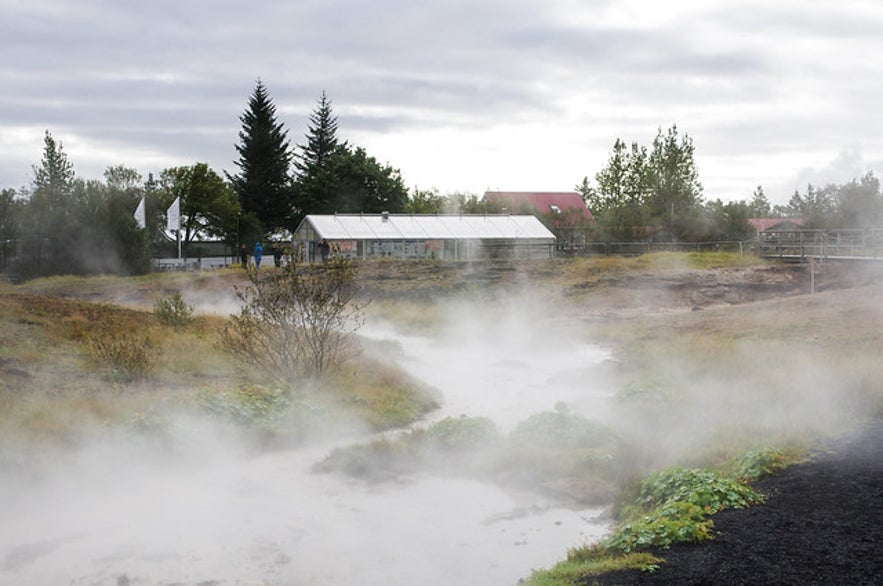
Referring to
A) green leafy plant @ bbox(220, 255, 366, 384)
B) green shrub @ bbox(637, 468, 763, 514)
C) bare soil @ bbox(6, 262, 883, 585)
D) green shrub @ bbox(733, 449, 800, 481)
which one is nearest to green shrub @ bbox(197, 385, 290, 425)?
green leafy plant @ bbox(220, 255, 366, 384)

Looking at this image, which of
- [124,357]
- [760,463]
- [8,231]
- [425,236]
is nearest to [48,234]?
[8,231]

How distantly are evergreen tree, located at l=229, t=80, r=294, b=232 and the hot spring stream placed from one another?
68.3m

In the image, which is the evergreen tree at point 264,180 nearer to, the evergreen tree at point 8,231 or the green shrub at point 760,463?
the evergreen tree at point 8,231

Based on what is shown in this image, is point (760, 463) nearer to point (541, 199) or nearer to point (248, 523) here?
point (248, 523)

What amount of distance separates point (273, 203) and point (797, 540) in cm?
7714

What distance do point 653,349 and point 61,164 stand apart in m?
53.4

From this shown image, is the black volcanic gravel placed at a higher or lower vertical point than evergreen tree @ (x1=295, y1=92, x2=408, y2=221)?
lower

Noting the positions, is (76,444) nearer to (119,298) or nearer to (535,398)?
(535,398)

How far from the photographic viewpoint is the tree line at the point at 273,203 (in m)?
53.8

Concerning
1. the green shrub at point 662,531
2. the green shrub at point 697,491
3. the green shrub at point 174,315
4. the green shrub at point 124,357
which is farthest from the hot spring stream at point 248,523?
the green shrub at point 174,315

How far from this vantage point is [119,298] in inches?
1742

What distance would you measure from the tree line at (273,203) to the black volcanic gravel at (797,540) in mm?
46917

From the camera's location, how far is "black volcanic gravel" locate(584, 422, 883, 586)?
31.0ft

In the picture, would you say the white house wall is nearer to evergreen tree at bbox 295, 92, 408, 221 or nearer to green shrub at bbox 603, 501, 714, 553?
evergreen tree at bbox 295, 92, 408, 221
